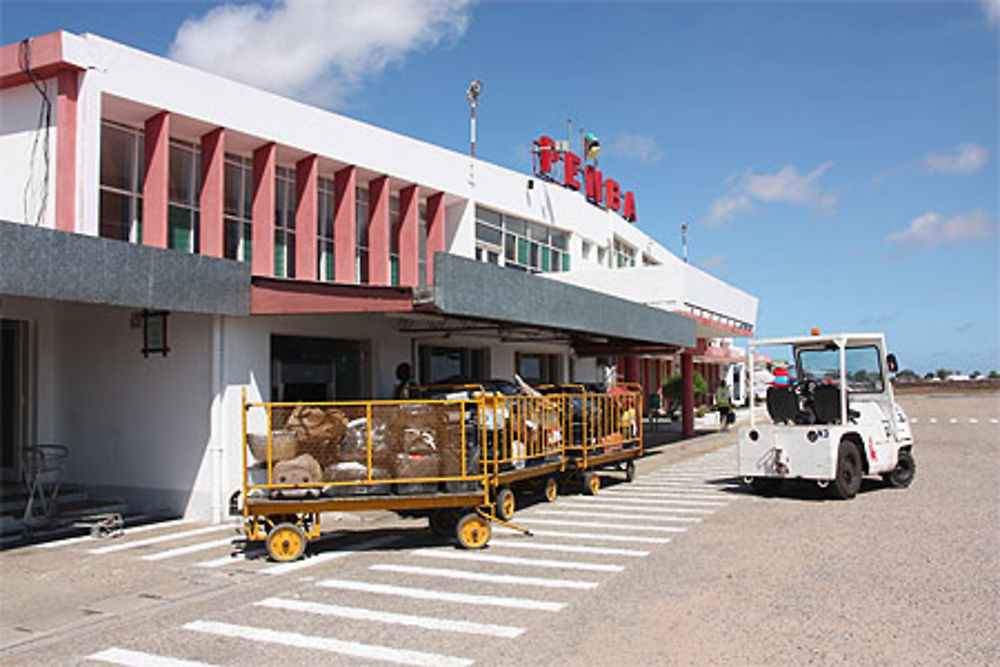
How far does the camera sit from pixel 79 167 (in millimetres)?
13219

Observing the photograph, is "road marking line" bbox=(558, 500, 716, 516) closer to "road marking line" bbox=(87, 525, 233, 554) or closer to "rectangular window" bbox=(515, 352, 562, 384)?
"road marking line" bbox=(87, 525, 233, 554)

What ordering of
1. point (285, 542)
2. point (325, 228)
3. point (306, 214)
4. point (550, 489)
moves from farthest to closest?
point (325, 228) < point (306, 214) < point (550, 489) < point (285, 542)

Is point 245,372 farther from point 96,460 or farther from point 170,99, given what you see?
point 170,99

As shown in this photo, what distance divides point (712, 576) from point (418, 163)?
14.5m

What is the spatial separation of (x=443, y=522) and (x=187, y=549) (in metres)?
3.16

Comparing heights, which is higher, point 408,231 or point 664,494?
point 408,231

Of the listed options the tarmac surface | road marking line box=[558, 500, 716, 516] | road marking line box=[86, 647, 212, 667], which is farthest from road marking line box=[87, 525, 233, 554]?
road marking line box=[558, 500, 716, 516]

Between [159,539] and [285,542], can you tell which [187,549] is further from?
[285,542]

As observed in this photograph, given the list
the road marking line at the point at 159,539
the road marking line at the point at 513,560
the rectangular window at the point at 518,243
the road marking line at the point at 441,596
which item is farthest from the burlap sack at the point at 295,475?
the rectangular window at the point at 518,243

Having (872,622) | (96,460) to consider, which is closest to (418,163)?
(96,460)

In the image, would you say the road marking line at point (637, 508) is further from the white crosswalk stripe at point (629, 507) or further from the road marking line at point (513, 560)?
the road marking line at point (513, 560)

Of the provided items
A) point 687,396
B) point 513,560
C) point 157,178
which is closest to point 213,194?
point 157,178

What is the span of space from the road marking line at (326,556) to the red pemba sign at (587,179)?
18971mm

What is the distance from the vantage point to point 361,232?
20.0 m
